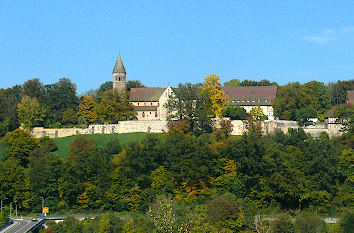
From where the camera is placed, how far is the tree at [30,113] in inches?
3250

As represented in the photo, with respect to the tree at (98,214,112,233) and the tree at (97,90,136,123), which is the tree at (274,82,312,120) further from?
the tree at (98,214,112,233)

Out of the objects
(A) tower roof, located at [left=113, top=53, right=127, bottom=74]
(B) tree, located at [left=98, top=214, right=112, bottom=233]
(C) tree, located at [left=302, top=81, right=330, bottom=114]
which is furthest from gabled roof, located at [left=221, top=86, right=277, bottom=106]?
(B) tree, located at [left=98, top=214, right=112, bottom=233]

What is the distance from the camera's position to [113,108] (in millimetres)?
82688

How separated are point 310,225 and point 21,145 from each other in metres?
34.6

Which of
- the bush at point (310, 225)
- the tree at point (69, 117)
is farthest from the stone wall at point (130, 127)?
the bush at point (310, 225)

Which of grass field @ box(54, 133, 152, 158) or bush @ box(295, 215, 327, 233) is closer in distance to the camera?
bush @ box(295, 215, 327, 233)

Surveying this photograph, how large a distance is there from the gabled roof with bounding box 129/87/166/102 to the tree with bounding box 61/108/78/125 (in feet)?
24.5

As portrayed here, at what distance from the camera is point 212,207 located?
2160 inches

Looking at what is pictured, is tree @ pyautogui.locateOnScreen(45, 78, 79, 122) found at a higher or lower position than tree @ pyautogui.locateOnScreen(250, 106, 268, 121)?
higher

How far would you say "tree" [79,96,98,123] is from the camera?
276ft

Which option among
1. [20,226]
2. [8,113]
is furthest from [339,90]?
[20,226]

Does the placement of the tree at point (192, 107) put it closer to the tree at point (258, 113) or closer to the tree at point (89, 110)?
the tree at point (258, 113)

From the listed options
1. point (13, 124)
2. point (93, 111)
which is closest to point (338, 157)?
point (93, 111)

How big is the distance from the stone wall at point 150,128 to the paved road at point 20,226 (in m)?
25.0
